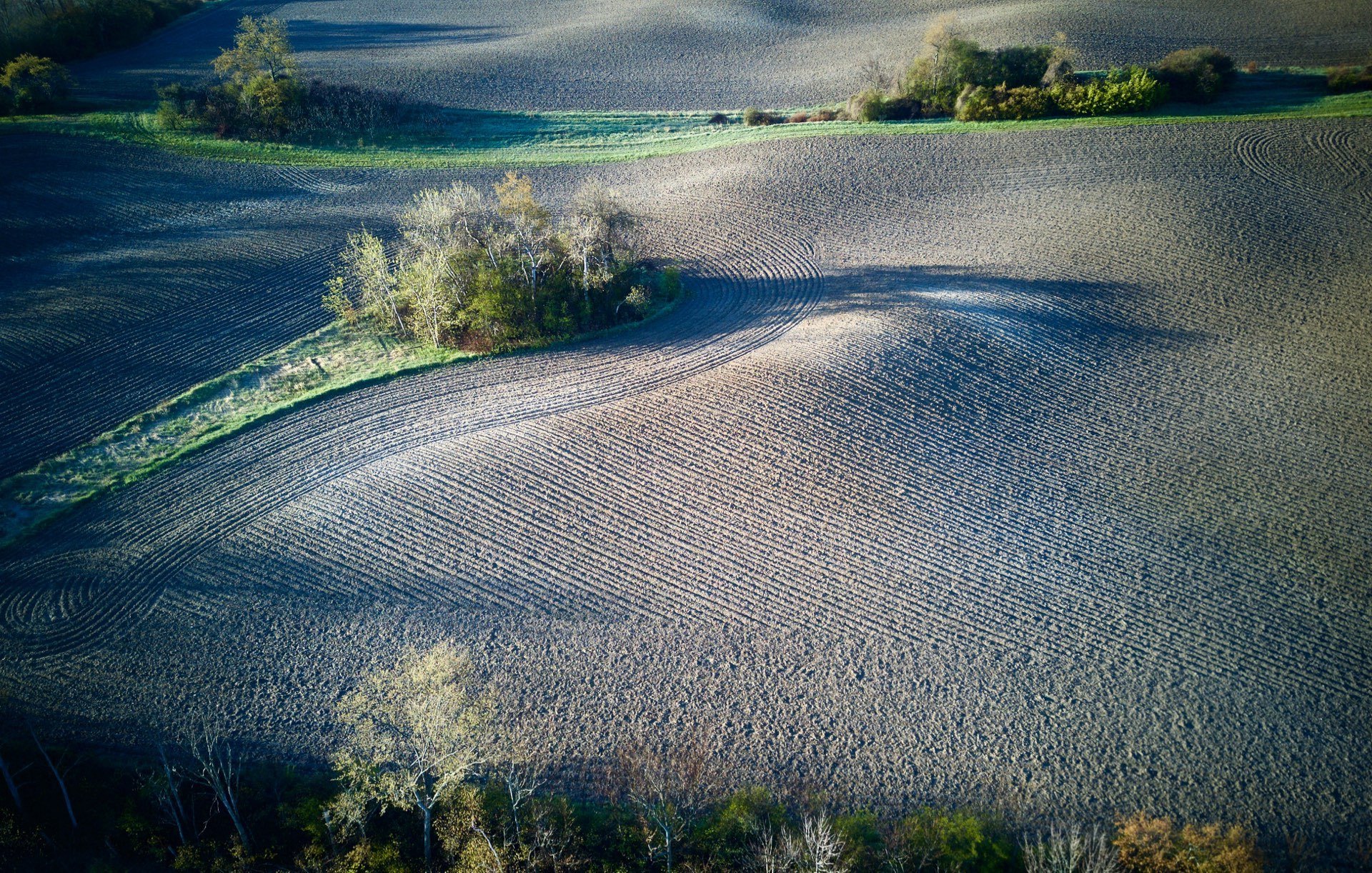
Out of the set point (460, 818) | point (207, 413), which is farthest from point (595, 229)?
point (460, 818)

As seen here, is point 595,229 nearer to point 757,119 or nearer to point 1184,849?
point 757,119

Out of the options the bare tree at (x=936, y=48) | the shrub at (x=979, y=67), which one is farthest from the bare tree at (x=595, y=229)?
the bare tree at (x=936, y=48)

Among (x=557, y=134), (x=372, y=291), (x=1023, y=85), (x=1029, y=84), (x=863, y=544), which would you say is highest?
(x=1029, y=84)

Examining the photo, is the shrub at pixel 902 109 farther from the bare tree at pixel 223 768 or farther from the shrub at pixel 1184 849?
the bare tree at pixel 223 768

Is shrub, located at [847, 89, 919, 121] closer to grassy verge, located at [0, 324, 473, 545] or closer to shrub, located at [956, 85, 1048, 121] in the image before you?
shrub, located at [956, 85, 1048, 121]

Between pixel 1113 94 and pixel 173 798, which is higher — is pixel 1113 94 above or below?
above

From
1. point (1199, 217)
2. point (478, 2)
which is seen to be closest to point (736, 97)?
point (1199, 217)

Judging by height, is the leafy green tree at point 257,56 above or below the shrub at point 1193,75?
above

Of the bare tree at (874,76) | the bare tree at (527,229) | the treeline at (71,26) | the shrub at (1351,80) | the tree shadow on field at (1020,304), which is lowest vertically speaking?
the tree shadow on field at (1020,304)
